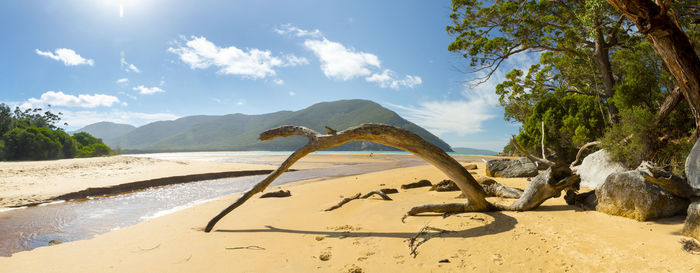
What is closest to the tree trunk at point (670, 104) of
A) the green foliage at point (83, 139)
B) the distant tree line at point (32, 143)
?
the distant tree line at point (32, 143)

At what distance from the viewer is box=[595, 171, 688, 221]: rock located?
3.84m

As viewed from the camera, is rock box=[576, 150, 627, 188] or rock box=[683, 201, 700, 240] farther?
rock box=[576, 150, 627, 188]

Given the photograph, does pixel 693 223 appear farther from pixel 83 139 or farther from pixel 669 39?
pixel 83 139

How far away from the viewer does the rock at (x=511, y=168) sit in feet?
35.6

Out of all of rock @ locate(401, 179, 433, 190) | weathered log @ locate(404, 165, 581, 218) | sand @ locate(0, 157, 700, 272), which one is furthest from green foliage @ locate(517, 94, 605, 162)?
sand @ locate(0, 157, 700, 272)

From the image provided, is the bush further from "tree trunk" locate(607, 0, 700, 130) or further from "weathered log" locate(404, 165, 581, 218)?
"weathered log" locate(404, 165, 581, 218)

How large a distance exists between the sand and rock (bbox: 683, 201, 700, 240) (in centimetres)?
14

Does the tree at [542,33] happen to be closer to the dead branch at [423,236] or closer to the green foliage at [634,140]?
the green foliage at [634,140]

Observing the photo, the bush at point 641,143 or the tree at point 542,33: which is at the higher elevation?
the tree at point 542,33

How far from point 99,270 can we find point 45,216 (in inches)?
245

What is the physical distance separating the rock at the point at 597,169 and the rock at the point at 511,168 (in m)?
2.16

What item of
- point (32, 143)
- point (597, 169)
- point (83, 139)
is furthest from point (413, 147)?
point (83, 139)

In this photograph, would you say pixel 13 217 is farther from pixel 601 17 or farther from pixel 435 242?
pixel 601 17

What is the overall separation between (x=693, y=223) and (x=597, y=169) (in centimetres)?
607
